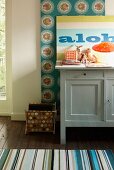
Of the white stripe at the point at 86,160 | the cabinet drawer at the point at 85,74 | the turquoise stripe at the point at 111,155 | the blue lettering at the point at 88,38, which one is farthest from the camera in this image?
the blue lettering at the point at 88,38

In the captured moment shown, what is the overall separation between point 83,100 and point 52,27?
4.05ft

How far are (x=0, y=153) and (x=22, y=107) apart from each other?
1.25 m

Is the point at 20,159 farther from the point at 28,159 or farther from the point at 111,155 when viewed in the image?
the point at 111,155

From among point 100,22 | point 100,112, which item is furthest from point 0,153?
point 100,22

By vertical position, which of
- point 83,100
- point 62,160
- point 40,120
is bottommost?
point 62,160

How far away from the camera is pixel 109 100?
11.1 ft

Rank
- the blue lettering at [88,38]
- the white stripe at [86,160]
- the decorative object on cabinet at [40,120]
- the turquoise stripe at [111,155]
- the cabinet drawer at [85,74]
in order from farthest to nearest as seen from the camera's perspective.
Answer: the blue lettering at [88,38] < the decorative object on cabinet at [40,120] < the cabinet drawer at [85,74] < the turquoise stripe at [111,155] < the white stripe at [86,160]

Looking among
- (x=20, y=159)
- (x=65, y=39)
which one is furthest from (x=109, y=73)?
(x=20, y=159)

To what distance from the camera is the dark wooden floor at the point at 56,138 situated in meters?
3.36

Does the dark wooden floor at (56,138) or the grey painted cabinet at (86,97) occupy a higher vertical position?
the grey painted cabinet at (86,97)

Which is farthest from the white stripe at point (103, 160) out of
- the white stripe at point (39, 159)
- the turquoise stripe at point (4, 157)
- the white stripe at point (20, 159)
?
the turquoise stripe at point (4, 157)

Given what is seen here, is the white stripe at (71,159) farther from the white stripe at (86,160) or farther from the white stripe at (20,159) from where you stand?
the white stripe at (20,159)

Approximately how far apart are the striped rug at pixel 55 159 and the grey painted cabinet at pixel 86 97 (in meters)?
0.37

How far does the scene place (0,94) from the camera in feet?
15.1
